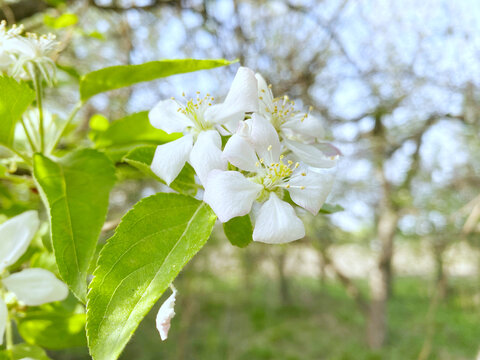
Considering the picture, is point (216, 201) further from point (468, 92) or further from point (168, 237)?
point (468, 92)

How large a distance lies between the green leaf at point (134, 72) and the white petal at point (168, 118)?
0.04m

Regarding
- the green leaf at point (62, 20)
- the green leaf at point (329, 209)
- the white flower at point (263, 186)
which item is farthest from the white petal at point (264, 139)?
the green leaf at point (62, 20)

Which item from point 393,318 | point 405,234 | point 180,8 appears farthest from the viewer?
point 393,318

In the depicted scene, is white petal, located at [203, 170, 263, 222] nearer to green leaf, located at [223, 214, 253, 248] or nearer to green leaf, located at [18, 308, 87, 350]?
green leaf, located at [223, 214, 253, 248]

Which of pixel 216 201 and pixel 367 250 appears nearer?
pixel 216 201

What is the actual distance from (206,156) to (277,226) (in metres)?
0.10

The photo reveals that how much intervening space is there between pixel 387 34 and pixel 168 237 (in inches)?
119

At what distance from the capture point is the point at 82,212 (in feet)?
1.48

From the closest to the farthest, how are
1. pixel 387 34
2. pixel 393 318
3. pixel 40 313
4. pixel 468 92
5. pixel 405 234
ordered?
1. pixel 40 313
2. pixel 468 92
3. pixel 387 34
4. pixel 405 234
5. pixel 393 318

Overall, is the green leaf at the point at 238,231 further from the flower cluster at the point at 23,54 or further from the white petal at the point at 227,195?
the flower cluster at the point at 23,54

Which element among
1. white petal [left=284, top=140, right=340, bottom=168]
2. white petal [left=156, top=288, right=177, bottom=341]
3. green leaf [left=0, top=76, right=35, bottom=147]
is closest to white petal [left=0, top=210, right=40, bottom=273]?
green leaf [left=0, top=76, right=35, bottom=147]

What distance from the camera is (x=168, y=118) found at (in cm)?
51

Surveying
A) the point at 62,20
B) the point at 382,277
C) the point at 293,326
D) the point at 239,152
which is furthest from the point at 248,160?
the point at 293,326

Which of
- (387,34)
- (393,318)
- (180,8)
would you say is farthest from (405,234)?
(180,8)
